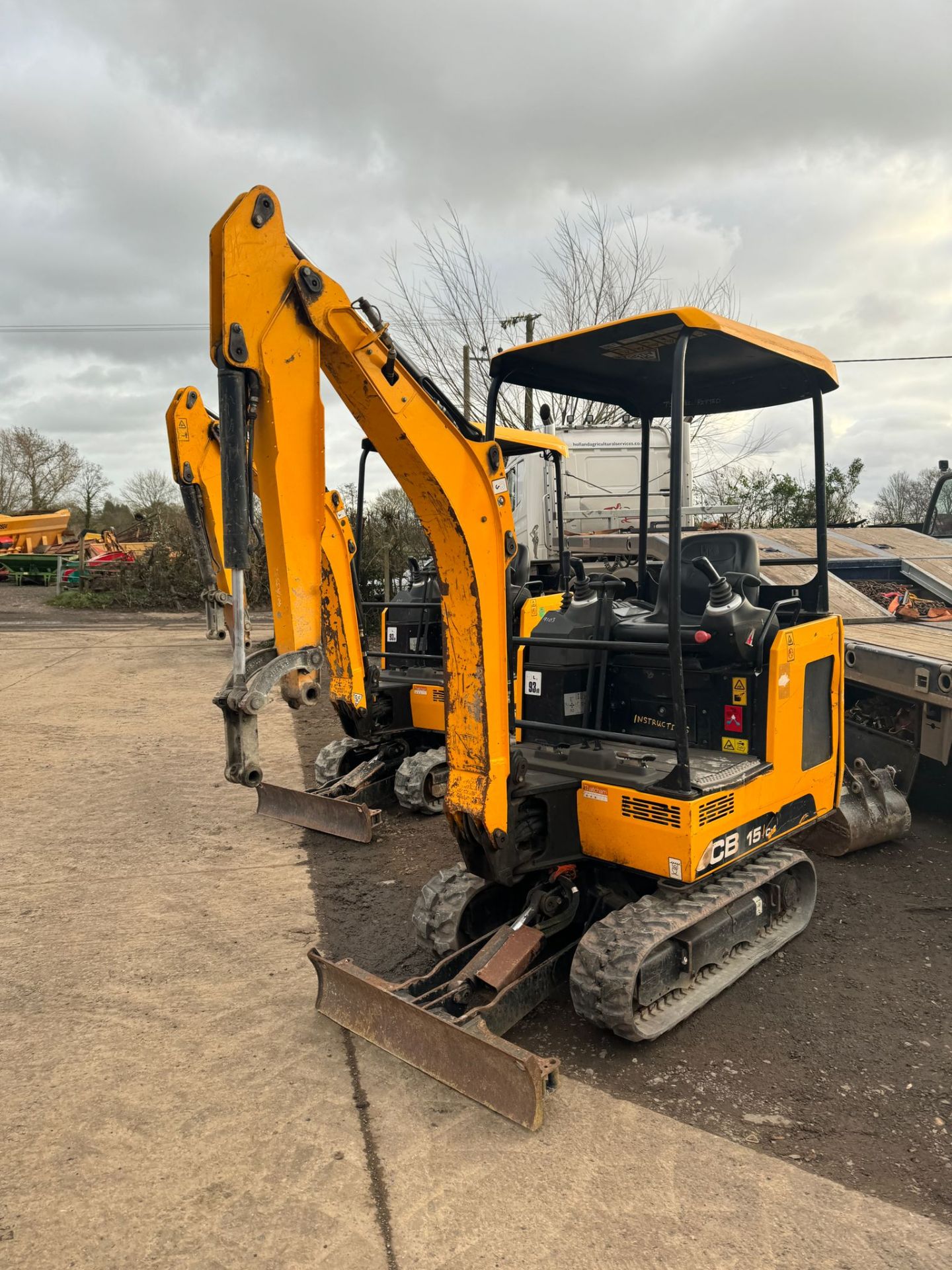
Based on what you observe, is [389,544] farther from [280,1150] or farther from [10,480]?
[10,480]

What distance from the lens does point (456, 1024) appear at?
3.25 m

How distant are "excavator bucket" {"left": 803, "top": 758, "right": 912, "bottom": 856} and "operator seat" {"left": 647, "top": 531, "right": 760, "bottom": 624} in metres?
1.76

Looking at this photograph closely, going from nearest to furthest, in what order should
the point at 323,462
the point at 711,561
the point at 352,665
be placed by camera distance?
the point at 323,462 < the point at 711,561 < the point at 352,665

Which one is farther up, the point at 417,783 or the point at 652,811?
the point at 652,811

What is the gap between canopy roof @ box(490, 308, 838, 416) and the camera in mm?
3713

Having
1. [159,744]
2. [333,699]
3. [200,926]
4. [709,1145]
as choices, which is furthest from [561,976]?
[159,744]

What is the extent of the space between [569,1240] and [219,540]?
19.7 ft

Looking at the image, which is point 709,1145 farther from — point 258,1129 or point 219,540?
point 219,540

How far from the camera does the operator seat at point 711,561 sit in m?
4.73

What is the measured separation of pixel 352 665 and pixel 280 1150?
4343 mm

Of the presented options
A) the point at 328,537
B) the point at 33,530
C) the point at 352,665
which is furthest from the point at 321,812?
the point at 33,530

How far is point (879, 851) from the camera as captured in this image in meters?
5.79

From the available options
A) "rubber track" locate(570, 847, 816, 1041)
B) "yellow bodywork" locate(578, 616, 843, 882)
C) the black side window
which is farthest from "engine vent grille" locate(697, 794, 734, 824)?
the black side window

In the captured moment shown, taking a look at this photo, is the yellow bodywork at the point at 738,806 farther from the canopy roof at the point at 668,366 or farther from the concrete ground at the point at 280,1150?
the canopy roof at the point at 668,366
